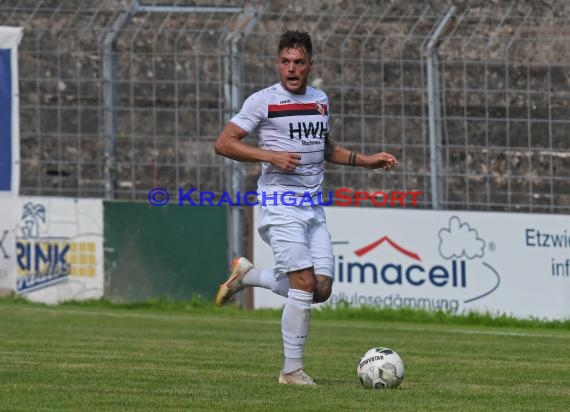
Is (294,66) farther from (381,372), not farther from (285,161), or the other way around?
(381,372)

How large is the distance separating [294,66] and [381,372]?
6.50ft

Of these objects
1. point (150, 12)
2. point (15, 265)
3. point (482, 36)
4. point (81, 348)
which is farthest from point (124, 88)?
point (81, 348)

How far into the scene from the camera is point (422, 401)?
27.3 ft

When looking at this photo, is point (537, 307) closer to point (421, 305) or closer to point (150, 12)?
point (421, 305)

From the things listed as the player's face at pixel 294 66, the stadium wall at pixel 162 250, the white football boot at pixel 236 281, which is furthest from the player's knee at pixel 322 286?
the stadium wall at pixel 162 250

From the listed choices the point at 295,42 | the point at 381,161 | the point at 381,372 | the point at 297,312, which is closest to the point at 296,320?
the point at 297,312

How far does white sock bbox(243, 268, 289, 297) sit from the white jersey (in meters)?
0.59

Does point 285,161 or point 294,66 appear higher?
point 294,66

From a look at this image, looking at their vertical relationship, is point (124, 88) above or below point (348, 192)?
above

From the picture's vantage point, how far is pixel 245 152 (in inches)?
374

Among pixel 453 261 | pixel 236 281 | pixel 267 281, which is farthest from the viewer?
pixel 453 261

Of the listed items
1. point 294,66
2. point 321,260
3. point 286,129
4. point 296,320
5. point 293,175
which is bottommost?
point 296,320

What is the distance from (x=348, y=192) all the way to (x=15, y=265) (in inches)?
165

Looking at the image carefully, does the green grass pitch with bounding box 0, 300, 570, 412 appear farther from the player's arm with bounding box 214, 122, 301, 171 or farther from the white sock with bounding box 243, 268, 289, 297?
the player's arm with bounding box 214, 122, 301, 171
